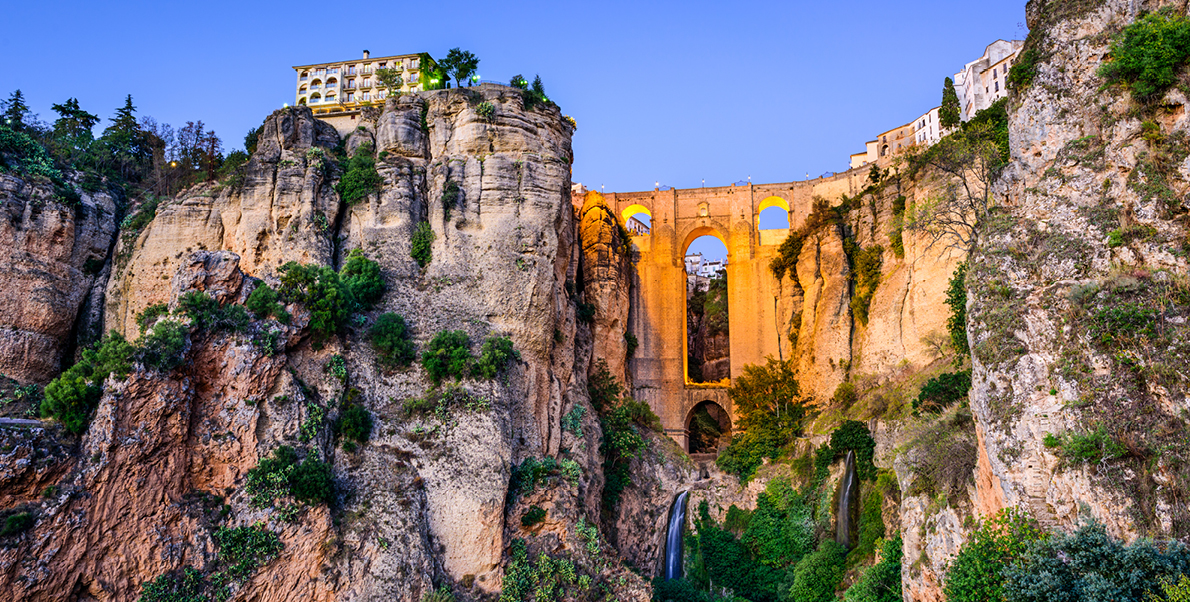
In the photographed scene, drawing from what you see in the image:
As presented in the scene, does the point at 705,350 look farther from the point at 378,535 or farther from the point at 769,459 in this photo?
the point at 378,535

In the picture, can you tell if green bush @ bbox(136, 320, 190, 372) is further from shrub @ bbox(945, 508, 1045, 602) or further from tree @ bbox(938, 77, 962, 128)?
tree @ bbox(938, 77, 962, 128)

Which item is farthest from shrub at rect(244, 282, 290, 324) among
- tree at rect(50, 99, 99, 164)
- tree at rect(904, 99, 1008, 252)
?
tree at rect(904, 99, 1008, 252)

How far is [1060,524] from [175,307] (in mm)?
21622

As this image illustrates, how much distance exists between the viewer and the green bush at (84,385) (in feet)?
61.1

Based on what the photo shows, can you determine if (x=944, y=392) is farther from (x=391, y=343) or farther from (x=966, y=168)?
(x=391, y=343)

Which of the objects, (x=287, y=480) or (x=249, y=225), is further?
(x=249, y=225)

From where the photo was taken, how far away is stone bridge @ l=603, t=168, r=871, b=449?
1681 inches

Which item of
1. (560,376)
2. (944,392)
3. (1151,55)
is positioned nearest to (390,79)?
(560,376)

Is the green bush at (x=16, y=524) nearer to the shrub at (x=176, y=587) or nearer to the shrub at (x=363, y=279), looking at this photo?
the shrub at (x=176, y=587)

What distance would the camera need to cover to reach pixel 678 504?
34.9 meters

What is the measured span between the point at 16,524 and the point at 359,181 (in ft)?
53.3

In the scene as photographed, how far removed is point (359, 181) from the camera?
29.5 m

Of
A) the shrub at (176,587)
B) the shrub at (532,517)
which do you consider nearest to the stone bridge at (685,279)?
the shrub at (532,517)

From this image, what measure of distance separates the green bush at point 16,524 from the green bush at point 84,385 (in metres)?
2.36
